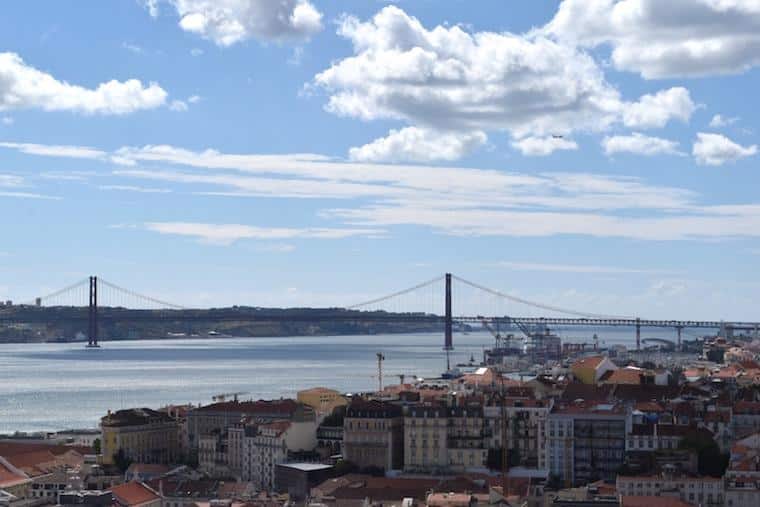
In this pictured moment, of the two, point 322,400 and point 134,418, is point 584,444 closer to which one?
point 134,418

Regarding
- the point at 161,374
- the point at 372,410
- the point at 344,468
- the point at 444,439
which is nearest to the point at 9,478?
the point at 344,468

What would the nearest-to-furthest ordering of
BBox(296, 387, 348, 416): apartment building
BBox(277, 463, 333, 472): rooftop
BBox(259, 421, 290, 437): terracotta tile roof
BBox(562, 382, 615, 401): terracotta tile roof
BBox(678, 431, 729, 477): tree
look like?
BBox(678, 431, 729, 477): tree → BBox(277, 463, 333, 472): rooftop → BBox(259, 421, 290, 437): terracotta tile roof → BBox(562, 382, 615, 401): terracotta tile roof → BBox(296, 387, 348, 416): apartment building

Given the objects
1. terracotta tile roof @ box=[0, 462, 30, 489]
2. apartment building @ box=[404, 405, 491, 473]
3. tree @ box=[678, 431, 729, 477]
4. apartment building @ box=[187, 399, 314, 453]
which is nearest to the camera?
tree @ box=[678, 431, 729, 477]

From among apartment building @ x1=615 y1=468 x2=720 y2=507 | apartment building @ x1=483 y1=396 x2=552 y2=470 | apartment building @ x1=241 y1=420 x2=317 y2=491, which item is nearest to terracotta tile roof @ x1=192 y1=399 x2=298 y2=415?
apartment building @ x1=241 y1=420 x2=317 y2=491

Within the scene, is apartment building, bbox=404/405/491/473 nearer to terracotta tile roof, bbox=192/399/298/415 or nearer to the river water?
terracotta tile roof, bbox=192/399/298/415

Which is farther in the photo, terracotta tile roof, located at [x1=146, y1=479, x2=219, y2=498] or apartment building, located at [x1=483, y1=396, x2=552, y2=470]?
apartment building, located at [x1=483, y1=396, x2=552, y2=470]

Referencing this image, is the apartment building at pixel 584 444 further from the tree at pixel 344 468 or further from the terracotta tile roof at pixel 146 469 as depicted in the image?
the terracotta tile roof at pixel 146 469
